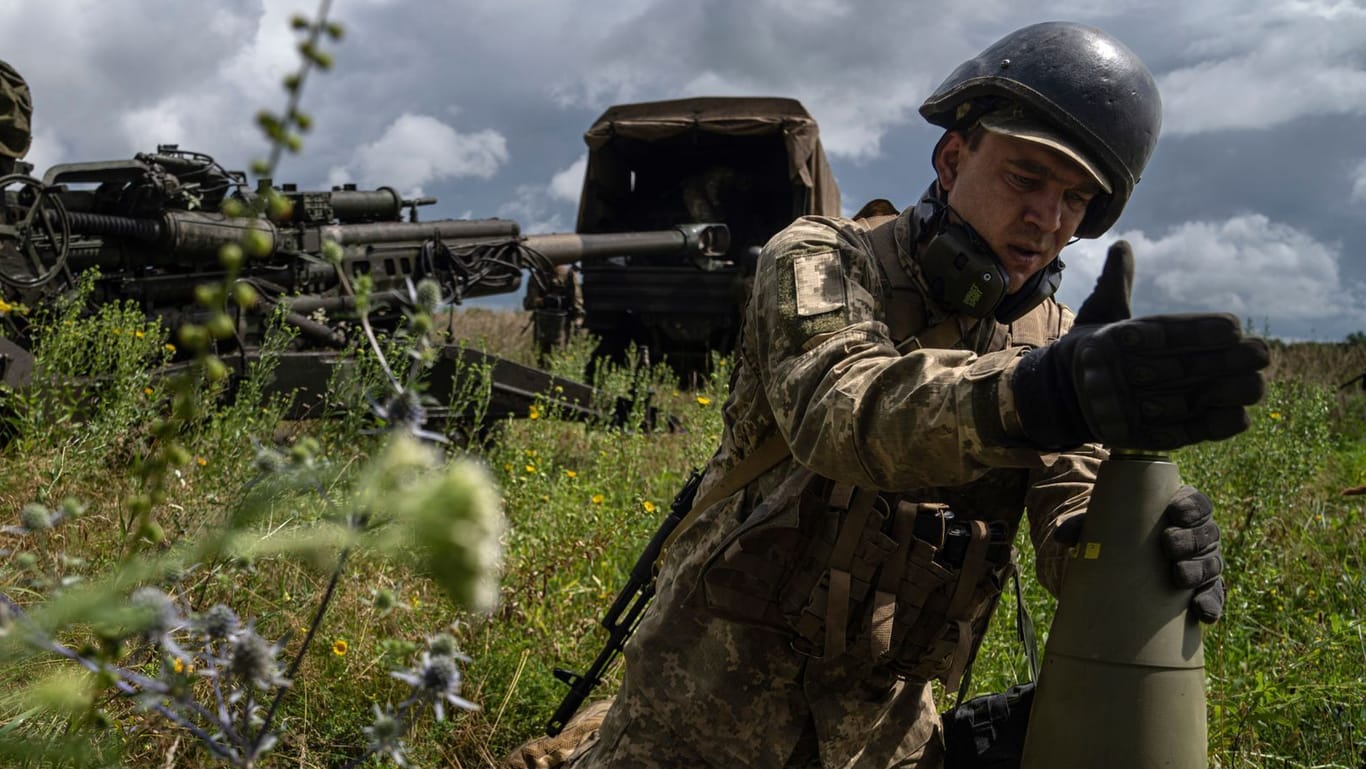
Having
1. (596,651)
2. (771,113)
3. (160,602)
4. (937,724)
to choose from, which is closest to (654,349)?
(771,113)

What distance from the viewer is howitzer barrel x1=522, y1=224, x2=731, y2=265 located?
9.41 metres

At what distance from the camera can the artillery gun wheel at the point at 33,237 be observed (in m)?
4.99

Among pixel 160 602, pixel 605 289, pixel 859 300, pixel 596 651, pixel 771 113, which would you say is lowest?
pixel 596 651

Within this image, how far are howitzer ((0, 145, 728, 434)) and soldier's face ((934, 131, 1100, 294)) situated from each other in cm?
277

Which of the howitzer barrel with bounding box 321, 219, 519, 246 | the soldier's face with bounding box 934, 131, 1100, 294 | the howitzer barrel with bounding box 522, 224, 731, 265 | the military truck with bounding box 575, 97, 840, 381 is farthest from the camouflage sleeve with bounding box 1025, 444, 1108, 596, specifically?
the military truck with bounding box 575, 97, 840, 381

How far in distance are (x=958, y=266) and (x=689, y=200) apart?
9502 millimetres

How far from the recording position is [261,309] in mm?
6098

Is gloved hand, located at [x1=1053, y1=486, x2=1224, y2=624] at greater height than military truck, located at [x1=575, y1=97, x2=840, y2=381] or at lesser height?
lesser

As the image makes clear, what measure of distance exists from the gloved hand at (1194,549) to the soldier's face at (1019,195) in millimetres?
595

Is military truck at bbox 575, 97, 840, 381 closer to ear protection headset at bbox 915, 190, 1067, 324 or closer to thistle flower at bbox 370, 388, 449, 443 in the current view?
ear protection headset at bbox 915, 190, 1067, 324

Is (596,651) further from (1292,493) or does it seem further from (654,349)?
(654,349)

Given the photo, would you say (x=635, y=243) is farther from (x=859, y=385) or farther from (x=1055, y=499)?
(x=859, y=385)

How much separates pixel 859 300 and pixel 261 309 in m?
4.90

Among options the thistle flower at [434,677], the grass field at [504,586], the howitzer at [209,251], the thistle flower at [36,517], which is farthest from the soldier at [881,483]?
the howitzer at [209,251]
